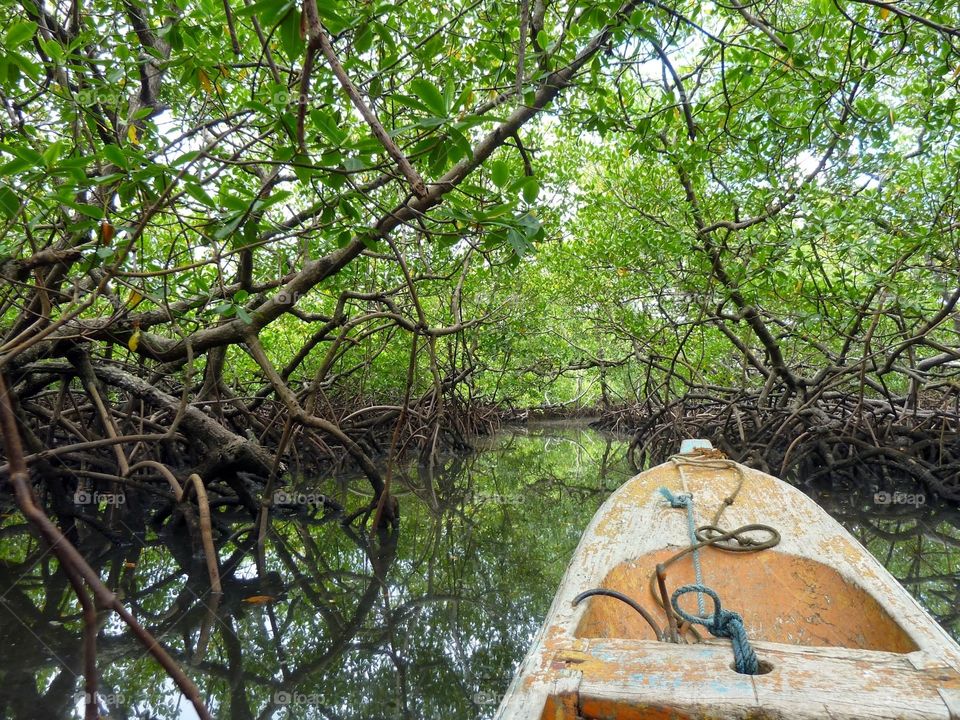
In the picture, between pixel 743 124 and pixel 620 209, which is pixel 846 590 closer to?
pixel 743 124

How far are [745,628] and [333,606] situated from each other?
6.26 ft

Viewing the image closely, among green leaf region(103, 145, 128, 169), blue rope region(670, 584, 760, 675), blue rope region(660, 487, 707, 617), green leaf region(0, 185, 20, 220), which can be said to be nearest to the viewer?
blue rope region(670, 584, 760, 675)

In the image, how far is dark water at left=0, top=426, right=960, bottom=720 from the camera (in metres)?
2.21

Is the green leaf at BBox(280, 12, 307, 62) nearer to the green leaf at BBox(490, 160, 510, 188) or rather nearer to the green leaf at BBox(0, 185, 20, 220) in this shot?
the green leaf at BBox(490, 160, 510, 188)

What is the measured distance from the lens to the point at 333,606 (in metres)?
3.08

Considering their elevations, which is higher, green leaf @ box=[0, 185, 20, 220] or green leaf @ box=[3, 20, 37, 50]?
green leaf @ box=[3, 20, 37, 50]

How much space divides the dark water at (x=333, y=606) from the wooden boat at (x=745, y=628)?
0.61 metres

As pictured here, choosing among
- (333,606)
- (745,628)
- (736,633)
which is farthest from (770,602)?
(333,606)

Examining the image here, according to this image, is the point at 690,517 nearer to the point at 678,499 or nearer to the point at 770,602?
the point at 678,499

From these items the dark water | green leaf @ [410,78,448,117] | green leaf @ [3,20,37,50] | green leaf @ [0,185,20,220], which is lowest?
the dark water

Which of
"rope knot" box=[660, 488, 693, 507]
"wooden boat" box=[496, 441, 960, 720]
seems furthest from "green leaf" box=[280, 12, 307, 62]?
"rope knot" box=[660, 488, 693, 507]

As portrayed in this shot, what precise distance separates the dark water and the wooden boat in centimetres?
61

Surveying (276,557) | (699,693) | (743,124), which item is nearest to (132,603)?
(276,557)

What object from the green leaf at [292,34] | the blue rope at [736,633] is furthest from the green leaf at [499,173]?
the blue rope at [736,633]
